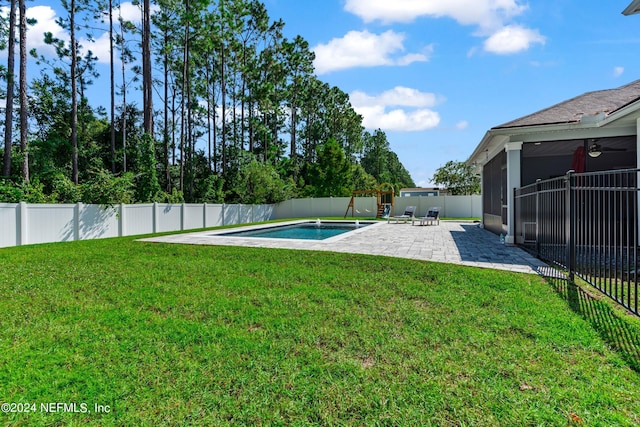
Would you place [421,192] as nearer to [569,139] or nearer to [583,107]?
[583,107]

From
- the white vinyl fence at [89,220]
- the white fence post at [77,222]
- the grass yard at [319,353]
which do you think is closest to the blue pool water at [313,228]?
the white vinyl fence at [89,220]

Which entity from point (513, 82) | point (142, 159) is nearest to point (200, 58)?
point (142, 159)

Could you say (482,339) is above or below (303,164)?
A: below

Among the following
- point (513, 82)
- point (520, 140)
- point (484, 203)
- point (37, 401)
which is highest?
point (513, 82)

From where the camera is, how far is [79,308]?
380 cm

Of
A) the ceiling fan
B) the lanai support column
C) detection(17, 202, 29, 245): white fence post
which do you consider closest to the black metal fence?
the lanai support column

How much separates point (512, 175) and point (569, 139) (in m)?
1.43

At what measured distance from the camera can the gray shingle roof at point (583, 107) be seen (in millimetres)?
7812

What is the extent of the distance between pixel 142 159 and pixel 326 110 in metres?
25.4

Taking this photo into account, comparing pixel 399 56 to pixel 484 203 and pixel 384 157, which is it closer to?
pixel 484 203

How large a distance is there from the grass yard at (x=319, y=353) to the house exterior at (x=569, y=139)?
14.8ft

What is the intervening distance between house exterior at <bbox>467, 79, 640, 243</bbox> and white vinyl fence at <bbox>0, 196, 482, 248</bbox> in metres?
12.4

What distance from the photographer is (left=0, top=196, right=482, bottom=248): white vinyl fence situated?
952 centimetres

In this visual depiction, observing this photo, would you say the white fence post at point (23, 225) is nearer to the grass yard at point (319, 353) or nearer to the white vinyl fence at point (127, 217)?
the white vinyl fence at point (127, 217)
